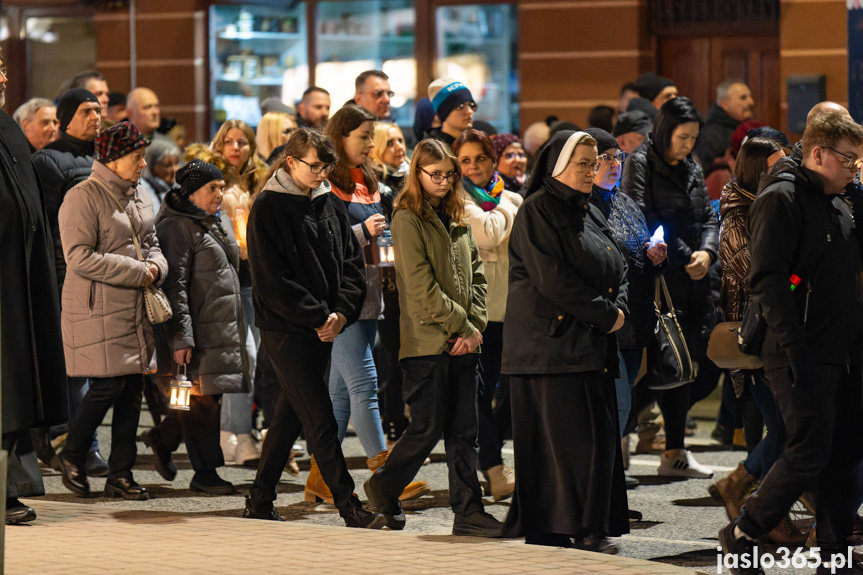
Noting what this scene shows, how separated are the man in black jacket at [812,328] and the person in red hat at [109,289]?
11.9 feet

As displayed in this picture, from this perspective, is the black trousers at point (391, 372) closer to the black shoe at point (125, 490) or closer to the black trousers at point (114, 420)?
the black trousers at point (114, 420)

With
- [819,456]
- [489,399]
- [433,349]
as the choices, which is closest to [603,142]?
[433,349]

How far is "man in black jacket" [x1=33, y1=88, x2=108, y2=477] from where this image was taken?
9.11 m

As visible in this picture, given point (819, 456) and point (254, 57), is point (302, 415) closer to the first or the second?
point (819, 456)

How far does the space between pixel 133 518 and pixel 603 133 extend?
124 inches

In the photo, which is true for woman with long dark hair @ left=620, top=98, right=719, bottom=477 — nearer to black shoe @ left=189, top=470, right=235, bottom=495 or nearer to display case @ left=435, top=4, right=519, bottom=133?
black shoe @ left=189, top=470, right=235, bottom=495

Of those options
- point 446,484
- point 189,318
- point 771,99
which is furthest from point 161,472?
point 771,99

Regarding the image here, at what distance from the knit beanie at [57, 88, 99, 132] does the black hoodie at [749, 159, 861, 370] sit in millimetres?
4881

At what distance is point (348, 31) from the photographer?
17.7m

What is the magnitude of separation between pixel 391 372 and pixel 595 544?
3370mm

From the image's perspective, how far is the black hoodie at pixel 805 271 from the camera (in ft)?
20.2

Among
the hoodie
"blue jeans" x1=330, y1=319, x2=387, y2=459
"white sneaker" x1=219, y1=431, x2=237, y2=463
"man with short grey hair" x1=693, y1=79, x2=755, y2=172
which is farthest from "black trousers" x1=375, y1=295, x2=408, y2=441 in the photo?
"man with short grey hair" x1=693, y1=79, x2=755, y2=172

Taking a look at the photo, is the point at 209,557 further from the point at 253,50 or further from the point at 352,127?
the point at 253,50

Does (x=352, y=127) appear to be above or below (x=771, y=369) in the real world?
above
